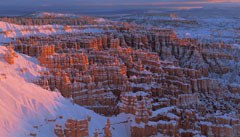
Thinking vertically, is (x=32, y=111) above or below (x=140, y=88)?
above

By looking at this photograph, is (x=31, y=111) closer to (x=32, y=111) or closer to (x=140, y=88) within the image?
(x=32, y=111)

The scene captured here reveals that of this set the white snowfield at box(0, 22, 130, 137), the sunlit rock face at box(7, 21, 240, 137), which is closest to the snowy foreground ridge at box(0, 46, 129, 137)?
the white snowfield at box(0, 22, 130, 137)

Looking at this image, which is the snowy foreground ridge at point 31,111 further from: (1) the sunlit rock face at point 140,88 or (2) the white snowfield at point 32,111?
(1) the sunlit rock face at point 140,88

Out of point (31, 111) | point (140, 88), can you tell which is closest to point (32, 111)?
point (31, 111)

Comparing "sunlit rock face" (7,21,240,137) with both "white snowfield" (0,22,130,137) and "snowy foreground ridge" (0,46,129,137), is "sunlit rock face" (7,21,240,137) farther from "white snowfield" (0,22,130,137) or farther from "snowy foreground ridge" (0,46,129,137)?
"snowy foreground ridge" (0,46,129,137)

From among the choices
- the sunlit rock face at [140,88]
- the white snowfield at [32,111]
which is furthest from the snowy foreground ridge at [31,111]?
the sunlit rock face at [140,88]

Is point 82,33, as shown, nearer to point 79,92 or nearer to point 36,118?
point 79,92

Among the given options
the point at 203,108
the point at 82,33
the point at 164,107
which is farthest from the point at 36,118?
the point at 82,33
